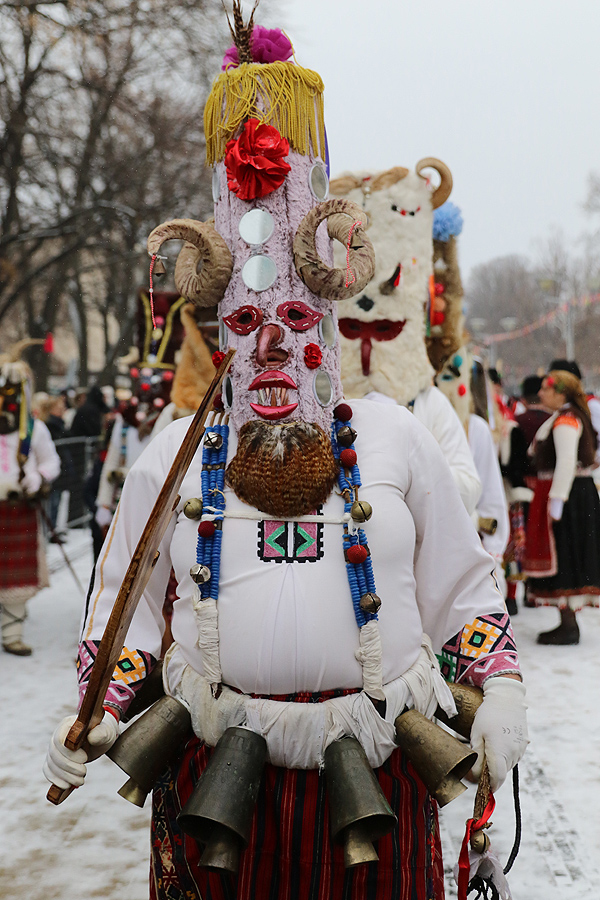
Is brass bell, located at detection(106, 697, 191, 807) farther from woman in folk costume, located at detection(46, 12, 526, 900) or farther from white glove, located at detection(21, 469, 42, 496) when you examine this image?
white glove, located at detection(21, 469, 42, 496)

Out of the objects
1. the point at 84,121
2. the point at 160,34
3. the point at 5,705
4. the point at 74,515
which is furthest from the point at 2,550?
the point at 84,121

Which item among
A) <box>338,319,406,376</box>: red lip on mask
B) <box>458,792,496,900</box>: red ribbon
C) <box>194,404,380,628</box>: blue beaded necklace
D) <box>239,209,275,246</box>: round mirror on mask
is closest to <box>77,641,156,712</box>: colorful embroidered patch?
<box>194,404,380,628</box>: blue beaded necklace

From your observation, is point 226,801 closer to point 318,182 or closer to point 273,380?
point 273,380

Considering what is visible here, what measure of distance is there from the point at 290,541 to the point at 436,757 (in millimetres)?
526

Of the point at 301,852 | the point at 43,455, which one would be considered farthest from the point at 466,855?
the point at 43,455

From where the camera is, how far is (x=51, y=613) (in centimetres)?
777

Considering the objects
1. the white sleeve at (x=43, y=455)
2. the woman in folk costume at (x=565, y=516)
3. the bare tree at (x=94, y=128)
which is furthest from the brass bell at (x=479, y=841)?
the bare tree at (x=94, y=128)

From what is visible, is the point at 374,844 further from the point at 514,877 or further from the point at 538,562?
the point at 538,562

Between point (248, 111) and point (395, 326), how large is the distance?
1.80 m

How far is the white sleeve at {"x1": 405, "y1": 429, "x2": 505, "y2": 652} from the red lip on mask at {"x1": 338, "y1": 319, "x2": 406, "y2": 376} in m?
1.71

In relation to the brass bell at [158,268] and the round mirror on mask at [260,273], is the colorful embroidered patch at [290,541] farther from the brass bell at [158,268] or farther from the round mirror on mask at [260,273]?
the brass bell at [158,268]

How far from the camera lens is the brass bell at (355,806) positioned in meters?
1.73

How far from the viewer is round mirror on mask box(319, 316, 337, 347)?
7.06 ft

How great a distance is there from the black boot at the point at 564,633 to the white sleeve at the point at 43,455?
373 cm
